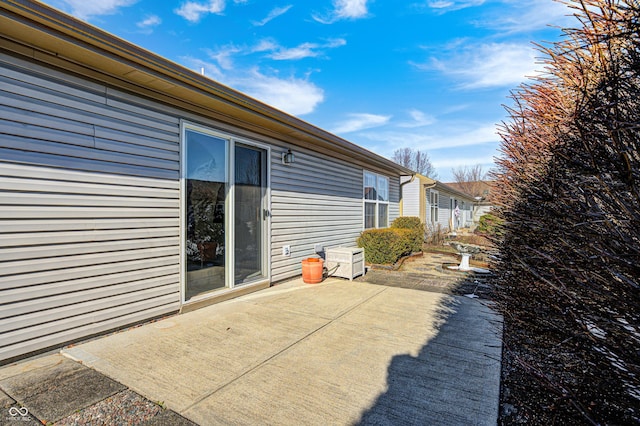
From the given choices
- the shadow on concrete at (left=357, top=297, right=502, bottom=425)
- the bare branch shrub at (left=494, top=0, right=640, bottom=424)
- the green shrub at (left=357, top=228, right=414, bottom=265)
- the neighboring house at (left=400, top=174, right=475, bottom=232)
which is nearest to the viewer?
the bare branch shrub at (left=494, top=0, right=640, bottom=424)

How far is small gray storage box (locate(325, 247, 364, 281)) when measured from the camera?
241 inches

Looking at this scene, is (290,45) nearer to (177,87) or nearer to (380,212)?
(380,212)

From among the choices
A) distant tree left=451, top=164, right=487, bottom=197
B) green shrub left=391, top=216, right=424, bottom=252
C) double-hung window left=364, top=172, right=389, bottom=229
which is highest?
distant tree left=451, top=164, right=487, bottom=197

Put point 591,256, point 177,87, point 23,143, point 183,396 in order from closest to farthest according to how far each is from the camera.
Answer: point 591,256 → point 183,396 → point 23,143 → point 177,87

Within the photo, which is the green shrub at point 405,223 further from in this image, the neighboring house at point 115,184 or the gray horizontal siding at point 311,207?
the neighboring house at point 115,184

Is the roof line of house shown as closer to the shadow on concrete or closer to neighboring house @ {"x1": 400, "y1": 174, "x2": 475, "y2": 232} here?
the shadow on concrete

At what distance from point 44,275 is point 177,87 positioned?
2320 millimetres

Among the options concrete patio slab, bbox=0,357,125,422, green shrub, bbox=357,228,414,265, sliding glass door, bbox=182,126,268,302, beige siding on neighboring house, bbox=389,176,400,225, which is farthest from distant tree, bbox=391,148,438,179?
concrete patio slab, bbox=0,357,125,422

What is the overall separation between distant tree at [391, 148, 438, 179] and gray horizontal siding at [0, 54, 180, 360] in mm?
38245

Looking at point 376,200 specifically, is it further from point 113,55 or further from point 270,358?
point 113,55

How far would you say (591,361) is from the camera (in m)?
1.39

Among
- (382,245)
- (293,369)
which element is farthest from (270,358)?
(382,245)

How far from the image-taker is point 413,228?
409 inches

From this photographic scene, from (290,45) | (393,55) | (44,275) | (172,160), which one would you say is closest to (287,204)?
(172,160)
